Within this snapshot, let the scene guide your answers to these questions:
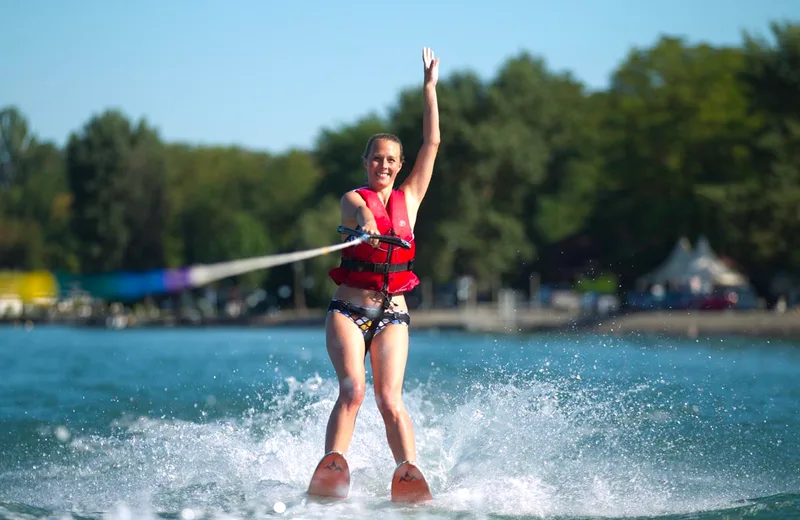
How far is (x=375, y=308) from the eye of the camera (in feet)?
20.3

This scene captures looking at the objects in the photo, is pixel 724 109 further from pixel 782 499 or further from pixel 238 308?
pixel 782 499

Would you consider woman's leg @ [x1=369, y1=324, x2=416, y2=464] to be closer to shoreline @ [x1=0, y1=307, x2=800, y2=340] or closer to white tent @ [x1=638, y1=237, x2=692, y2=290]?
shoreline @ [x1=0, y1=307, x2=800, y2=340]

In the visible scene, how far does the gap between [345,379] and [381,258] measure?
0.63 metres

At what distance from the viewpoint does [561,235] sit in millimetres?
67938

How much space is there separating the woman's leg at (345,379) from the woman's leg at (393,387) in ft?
0.30

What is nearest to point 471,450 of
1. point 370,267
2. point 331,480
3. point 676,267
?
point 331,480

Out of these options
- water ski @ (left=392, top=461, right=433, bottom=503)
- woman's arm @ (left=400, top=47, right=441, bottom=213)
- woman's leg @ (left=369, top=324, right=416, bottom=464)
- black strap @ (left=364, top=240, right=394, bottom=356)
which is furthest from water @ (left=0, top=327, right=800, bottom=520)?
woman's arm @ (left=400, top=47, right=441, bottom=213)

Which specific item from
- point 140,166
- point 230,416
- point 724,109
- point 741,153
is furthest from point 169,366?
point 140,166

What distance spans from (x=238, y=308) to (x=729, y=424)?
6759 centimetres

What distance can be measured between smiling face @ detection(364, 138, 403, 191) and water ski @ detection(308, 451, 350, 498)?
1.42 metres

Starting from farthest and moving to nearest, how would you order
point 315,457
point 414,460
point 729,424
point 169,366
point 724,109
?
point 724,109
point 169,366
point 729,424
point 315,457
point 414,460

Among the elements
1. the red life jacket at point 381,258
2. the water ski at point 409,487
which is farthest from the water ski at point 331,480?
the red life jacket at point 381,258

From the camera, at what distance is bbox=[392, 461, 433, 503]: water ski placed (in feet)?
19.3

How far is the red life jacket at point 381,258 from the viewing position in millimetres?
6090
